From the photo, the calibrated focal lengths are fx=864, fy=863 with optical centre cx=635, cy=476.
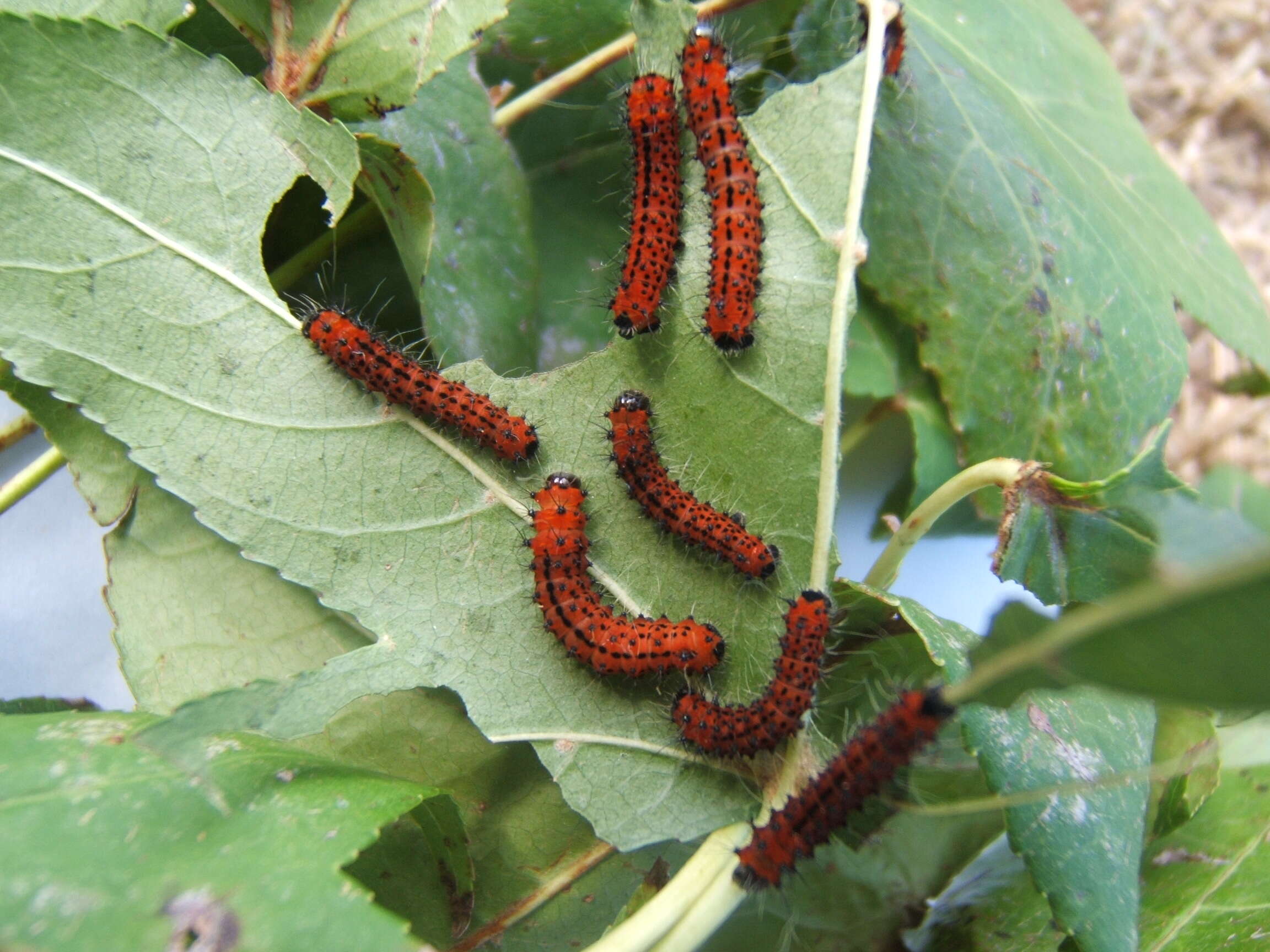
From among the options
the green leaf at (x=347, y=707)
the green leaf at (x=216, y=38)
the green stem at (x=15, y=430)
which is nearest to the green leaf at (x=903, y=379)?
the green leaf at (x=347, y=707)

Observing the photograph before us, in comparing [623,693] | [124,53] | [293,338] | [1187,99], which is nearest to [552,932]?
[623,693]

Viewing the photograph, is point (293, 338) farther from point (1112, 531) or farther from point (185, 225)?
point (1112, 531)

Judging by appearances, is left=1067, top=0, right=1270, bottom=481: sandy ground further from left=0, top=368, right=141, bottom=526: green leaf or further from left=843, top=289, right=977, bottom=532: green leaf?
left=0, top=368, right=141, bottom=526: green leaf

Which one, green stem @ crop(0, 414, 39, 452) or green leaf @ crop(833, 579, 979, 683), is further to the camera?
green stem @ crop(0, 414, 39, 452)

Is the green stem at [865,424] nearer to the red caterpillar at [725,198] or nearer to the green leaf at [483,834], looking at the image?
the red caterpillar at [725,198]

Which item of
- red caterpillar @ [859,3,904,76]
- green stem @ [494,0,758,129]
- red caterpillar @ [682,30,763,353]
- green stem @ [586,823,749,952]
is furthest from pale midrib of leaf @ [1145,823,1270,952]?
green stem @ [494,0,758,129]
